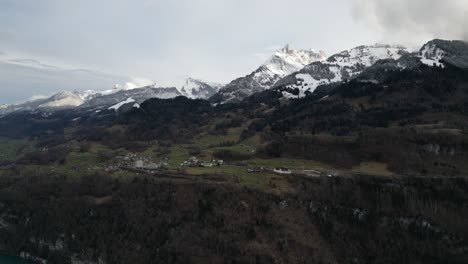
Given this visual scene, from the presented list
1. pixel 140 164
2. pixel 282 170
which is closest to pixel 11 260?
pixel 140 164

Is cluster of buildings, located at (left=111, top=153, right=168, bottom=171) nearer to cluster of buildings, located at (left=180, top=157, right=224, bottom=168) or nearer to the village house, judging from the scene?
cluster of buildings, located at (left=180, top=157, right=224, bottom=168)

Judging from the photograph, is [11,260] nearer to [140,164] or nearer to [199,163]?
[140,164]

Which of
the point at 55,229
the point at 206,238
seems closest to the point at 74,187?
the point at 55,229

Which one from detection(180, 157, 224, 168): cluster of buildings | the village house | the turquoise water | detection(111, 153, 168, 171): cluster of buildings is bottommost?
the turquoise water

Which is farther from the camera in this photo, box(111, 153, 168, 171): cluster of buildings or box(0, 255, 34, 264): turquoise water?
box(111, 153, 168, 171): cluster of buildings

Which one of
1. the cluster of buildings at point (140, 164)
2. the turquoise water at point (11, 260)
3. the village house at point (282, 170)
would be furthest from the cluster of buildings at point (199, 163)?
the turquoise water at point (11, 260)

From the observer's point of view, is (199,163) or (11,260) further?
(199,163)

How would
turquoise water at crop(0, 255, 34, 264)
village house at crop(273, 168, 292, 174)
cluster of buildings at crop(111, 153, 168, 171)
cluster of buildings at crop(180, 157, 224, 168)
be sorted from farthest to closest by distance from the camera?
cluster of buildings at crop(111, 153, 168, 171), cluster of buildings at crop(180, 157, 224, 168), village house at crop(273, 168, 292, 174), turquoise water at crop(0, 255, 34, 264)

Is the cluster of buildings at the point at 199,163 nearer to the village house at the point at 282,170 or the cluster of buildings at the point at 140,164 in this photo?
the cluster of buildings at the point at 140,164

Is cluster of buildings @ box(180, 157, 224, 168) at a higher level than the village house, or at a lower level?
lower

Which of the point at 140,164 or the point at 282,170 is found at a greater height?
the point at 282,170

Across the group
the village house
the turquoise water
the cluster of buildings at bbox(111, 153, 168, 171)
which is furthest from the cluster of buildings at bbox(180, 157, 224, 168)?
the turquoise water

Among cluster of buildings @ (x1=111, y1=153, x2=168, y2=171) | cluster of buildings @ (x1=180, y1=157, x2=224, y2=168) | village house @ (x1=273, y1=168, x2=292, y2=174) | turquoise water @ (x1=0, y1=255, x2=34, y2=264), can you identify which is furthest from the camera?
cluster of buildings @ (x1=111, y1=153, x2=168, y2=171)

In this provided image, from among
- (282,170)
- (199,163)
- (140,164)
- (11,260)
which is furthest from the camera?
(140,164)
